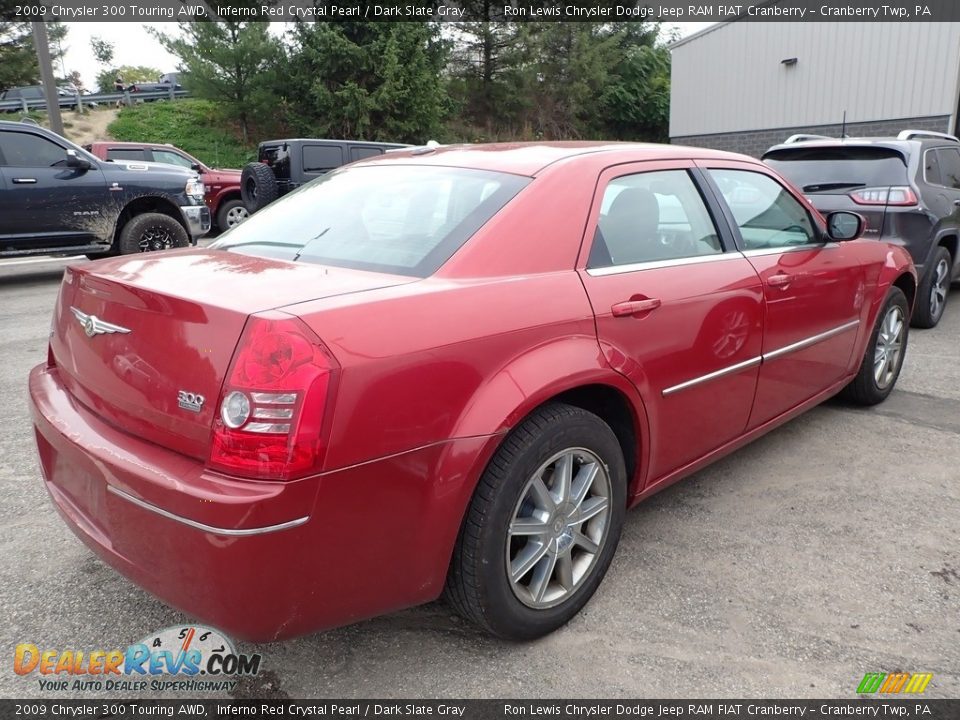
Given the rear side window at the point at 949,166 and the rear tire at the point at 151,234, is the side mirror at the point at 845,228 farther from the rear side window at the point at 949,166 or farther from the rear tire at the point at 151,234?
the rear tire at the point at 151,234

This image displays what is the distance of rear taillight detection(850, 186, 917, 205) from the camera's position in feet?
20.1

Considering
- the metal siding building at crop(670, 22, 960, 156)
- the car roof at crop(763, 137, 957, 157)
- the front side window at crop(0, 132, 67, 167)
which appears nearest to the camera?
the car roof at crop(763, 137, 957, 157)

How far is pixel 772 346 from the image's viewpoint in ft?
10.4

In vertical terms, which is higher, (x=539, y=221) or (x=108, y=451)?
(x=539, y=221)

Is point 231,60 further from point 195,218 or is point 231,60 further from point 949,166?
point 949,166

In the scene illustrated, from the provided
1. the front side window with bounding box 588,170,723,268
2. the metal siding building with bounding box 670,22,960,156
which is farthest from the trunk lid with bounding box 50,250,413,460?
the metal siding building with bounding box 670,22,960,156

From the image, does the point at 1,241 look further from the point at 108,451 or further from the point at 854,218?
the point at 854,218

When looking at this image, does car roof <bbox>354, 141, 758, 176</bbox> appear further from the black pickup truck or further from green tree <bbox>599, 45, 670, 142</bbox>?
green tree <bbox>599, 45, 670, 142</bbox>

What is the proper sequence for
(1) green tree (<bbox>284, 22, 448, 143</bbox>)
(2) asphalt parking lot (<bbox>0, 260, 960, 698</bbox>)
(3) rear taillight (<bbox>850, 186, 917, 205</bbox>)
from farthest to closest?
(1) green tree (<bbox>284, 22, 448, 143</bbox>) → (3) rear taillight (<bbox>850, 186, 917, 205</bbox>) → (2) asphalt parking lot (<bbox>0, 260, 960, 698</bbox>)

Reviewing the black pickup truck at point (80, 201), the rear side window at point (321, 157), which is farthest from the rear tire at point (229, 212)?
the black pickup truck at point (80, 201)

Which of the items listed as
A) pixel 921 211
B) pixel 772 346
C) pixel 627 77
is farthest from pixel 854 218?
pixel 627 77

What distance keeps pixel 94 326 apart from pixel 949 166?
296 inches

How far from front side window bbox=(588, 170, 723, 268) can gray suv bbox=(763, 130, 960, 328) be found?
11.4 feet

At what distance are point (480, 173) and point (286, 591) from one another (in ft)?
5.13
